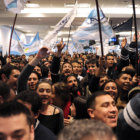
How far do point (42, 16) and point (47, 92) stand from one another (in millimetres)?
9355

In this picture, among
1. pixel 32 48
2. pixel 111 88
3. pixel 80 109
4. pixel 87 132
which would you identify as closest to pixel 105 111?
A: pixel 80 109

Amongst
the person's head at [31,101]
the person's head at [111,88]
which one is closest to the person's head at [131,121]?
the person's head at [31,101]

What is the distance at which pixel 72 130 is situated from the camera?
0.84 meters

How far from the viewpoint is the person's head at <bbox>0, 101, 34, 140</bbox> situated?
122cm

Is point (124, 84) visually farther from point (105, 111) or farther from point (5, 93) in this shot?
point (5, 93)

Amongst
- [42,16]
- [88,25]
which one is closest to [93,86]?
[88,25]

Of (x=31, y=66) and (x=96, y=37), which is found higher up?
(x=96, y=37)

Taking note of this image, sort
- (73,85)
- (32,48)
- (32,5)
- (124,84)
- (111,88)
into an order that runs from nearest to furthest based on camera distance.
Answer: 1. (111,88)
2. (124,84)
3. (73,85)
4. (32,48)
5. (32,5)

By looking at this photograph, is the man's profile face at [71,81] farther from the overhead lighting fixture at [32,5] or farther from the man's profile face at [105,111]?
the overhead lighting fixture at [32,5]

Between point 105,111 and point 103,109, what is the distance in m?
0.03

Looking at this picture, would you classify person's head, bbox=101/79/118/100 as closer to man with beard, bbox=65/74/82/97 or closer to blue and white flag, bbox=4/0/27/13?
man with beard, bbox=65/74/82/97

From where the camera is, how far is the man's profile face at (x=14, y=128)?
1211 millimetres

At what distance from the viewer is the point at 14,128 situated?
124 centimetres

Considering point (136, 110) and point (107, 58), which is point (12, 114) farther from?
point (107, 58)
